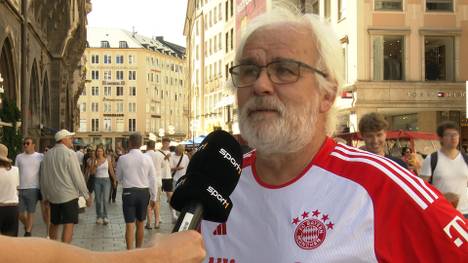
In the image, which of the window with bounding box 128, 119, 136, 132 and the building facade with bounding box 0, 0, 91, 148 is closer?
the building facade with bounding box 0, 0, 91, 148

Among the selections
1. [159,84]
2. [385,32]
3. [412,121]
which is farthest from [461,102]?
[159,84]

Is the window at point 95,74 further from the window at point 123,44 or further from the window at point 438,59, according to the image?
the window at point 438,59

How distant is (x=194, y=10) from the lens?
81.5 meters

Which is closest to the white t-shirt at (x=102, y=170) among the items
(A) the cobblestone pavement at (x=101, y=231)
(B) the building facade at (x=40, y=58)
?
(A) the cobblestone pavement at (x=101, y=231)

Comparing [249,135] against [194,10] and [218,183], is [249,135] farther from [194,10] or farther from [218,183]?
[194,10]

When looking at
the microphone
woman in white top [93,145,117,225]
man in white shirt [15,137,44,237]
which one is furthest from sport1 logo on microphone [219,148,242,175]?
woman in white top [93,145,117,225]

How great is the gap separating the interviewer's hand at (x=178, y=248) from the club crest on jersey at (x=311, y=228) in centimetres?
83

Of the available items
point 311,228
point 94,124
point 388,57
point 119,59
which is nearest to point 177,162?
point 311,228

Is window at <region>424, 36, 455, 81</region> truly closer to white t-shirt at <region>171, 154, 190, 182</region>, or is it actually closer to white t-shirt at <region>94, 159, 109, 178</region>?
white t-shirt at <region>171, 154, 190, 182</region>

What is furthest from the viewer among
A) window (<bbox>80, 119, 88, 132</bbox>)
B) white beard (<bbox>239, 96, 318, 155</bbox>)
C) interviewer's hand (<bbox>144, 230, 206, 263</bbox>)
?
window (<bbox>80, 119, 88, 132</bbox>)

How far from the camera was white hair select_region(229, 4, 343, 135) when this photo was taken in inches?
99.7

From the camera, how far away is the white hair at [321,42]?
8.30 ft

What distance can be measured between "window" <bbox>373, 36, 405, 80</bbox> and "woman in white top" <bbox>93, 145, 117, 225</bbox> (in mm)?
17068

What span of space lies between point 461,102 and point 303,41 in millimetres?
29007
